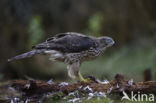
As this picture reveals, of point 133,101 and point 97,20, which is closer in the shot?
point 133,101

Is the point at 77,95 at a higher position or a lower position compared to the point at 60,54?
lower

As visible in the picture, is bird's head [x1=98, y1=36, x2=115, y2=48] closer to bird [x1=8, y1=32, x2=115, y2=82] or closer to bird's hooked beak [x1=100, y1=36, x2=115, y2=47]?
bird's hooked beak [x1=100, y1=36, x2=115, y2=47]

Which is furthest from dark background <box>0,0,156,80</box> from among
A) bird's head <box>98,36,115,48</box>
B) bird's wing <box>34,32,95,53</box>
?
bird's head <box>98,36,115,48</box>

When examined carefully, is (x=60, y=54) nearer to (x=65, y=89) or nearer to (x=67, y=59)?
(x=67, y=59)

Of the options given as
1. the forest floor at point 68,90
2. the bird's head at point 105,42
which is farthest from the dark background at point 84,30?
the forest floor at point 68,90

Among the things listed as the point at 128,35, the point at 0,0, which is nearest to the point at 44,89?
the point at 0,0
